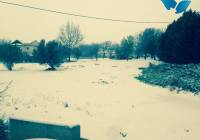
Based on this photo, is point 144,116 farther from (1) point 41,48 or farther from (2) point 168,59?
(1) point 41,48

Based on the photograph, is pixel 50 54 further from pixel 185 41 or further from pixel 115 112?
pixel 115 112

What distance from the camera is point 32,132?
34.4 feet

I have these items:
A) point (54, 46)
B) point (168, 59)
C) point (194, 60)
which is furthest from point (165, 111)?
point (54, 46)

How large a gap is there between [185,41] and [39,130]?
28.2 metres

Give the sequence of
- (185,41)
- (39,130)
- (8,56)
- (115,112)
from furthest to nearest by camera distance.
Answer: (8,56), (185,41), (115,112), (39,130)

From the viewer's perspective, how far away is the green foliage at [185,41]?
34250mm

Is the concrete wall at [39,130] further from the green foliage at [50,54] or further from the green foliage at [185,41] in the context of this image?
the green foliage at [50,54]

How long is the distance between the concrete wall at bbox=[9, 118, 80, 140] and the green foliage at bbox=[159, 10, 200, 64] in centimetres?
2748

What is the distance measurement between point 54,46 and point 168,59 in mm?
19045

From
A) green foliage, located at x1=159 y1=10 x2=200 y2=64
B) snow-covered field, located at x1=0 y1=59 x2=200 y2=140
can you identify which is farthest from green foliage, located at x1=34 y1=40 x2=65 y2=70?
snow-covered field, located at x1=0 y1=59 x2=200 y2=140

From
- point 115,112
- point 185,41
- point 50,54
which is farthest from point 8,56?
point 115,112

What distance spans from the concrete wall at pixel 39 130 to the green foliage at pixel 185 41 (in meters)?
27.5

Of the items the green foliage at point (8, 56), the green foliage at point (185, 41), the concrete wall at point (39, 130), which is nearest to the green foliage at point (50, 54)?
the green foliage at point (8, 56)

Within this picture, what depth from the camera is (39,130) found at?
34.0ft
